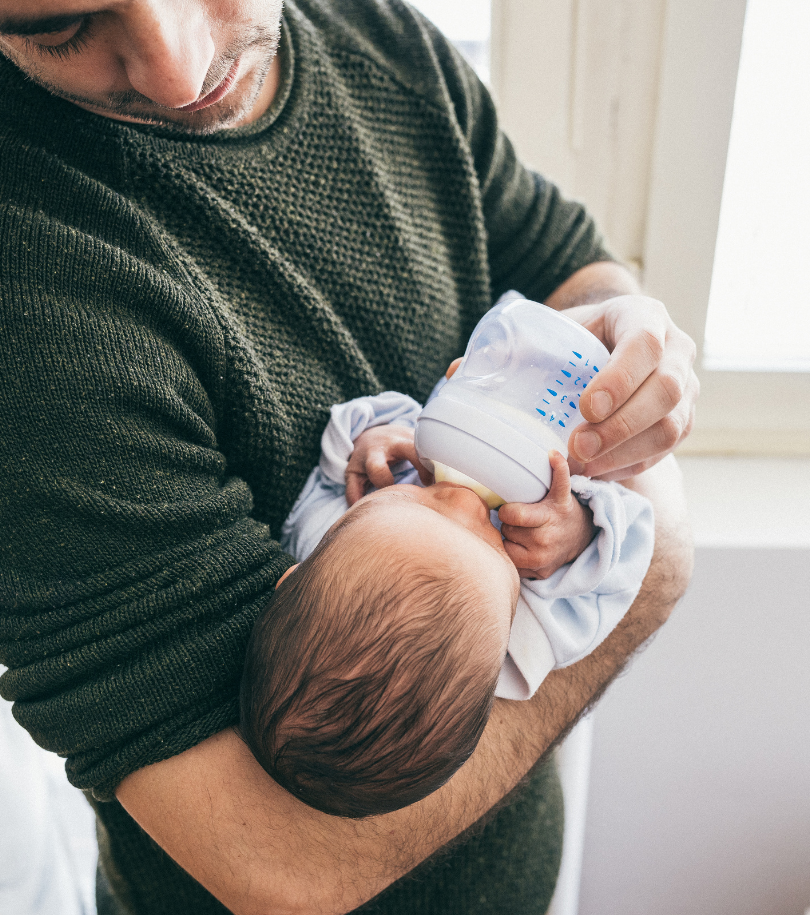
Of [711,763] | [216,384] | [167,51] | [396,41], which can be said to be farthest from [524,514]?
[711,763]

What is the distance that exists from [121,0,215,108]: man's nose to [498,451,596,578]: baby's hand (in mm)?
524

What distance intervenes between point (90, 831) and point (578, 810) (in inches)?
37.2

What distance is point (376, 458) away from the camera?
3.02 feet

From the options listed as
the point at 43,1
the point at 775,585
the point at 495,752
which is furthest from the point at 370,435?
the point at 775,585

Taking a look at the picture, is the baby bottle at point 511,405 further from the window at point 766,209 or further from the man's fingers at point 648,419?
the window at point 766,209

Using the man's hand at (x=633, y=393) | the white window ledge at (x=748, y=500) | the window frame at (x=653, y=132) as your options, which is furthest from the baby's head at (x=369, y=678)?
the window frame at (x=653, y=132)

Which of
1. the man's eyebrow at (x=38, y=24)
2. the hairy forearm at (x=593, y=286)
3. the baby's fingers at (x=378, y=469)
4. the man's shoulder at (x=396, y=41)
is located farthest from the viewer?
the hairy forearm at (x=593, y=286)

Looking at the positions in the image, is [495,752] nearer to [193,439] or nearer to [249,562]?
[249,562]

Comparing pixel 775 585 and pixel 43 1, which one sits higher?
pixel 43 1

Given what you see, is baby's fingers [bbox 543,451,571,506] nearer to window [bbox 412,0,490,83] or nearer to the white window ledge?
the white window ledge

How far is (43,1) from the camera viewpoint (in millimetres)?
634

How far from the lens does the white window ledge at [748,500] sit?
1.63 metres

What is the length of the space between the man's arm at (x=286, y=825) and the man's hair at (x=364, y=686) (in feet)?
0.12

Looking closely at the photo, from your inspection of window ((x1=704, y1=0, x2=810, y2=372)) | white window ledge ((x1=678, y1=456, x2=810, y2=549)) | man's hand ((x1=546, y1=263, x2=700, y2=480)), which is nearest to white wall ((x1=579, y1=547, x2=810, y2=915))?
white window ledge ((x1=678, y1=456, x2=810, y2=549))
